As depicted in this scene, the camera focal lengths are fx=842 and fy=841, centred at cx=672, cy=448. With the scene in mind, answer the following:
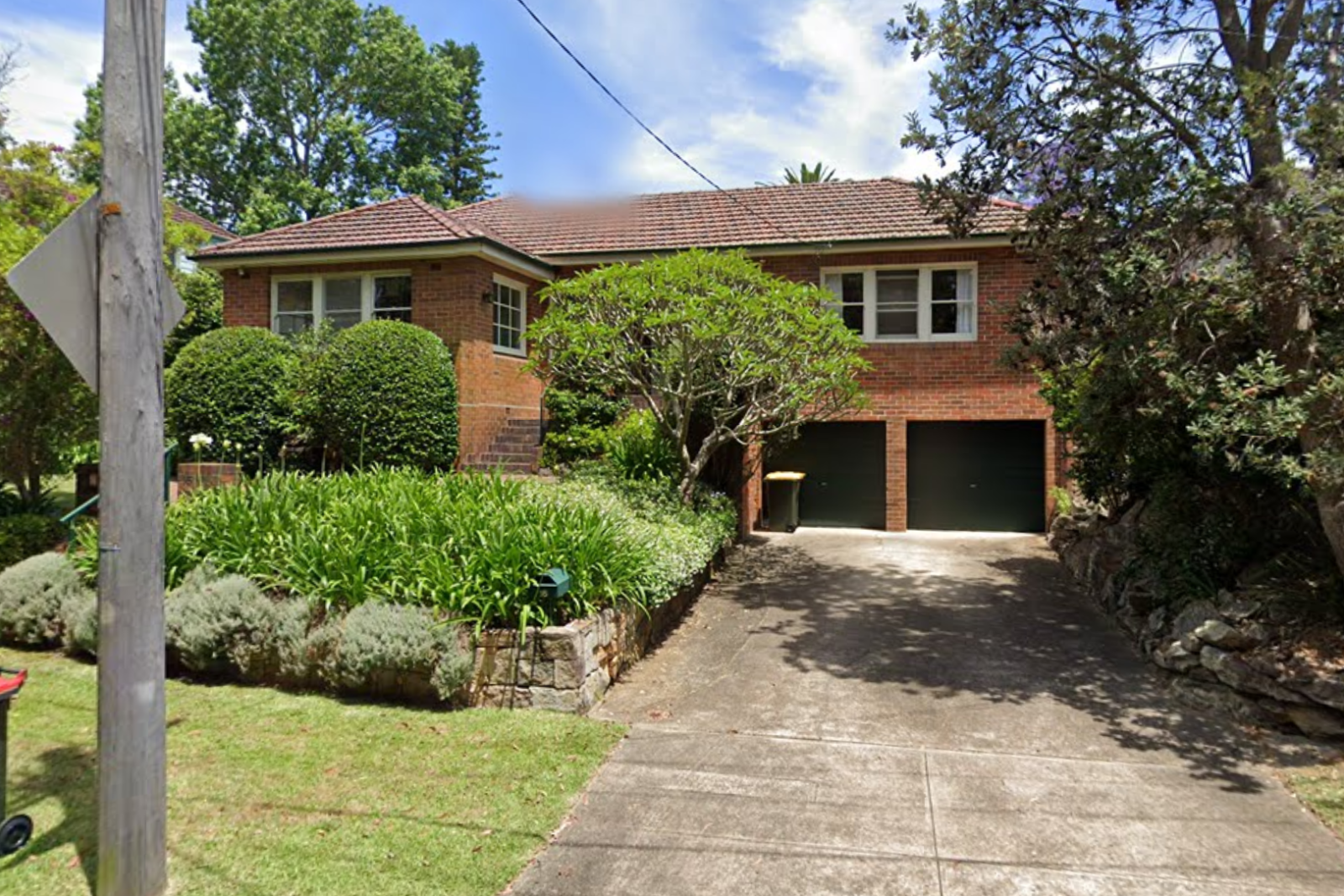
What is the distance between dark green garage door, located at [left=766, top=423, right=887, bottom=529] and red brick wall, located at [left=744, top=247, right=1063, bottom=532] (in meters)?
0.30

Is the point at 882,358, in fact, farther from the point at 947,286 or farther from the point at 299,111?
the point at 299,111

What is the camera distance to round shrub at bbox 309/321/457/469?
1217 centimetres

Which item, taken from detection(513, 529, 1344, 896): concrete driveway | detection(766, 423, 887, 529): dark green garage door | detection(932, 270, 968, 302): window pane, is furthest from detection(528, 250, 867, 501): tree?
detection(932, 270, 968, 302): window pane

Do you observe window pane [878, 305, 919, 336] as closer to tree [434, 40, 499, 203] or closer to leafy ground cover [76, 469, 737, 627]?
leafy ground cover [76, 469, 737, 627]

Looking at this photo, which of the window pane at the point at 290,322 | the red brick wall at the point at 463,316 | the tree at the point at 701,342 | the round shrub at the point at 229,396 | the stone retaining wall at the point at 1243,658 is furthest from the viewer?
the window pane at the point at 290,322

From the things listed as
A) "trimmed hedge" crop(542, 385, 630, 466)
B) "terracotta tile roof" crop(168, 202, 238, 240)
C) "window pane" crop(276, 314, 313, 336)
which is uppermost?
"terracotta tile roof" crop(168, 202, 238, 240)

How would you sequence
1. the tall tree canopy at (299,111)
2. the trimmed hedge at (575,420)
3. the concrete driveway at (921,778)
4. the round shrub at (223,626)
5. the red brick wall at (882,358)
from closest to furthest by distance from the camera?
the concrete driveway at (921,778) < the round shrub at (223,626) < the trimmed hedge at (575,420) < the red brick wall at (882,358) < the tall tree canopy at (299,111)

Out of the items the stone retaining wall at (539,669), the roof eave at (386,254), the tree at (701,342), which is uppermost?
the roof eave at (386,254)

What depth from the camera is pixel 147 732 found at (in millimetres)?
3453

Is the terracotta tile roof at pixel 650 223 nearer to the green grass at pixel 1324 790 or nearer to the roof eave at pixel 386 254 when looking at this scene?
the roof eave at pixel 386 254

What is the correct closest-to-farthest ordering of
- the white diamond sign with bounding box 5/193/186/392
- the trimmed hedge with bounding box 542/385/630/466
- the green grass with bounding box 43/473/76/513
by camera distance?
1. the white diamond sign with bounding box 5/193/186/392
2. the green grass with bounding box 43/473/76/513
3. the trimmed hedge with bounding box 542/385/630/466

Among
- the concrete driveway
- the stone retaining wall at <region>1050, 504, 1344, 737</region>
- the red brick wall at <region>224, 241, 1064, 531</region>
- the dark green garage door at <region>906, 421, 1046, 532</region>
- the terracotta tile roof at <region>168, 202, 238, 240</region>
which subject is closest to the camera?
the concrete driveway

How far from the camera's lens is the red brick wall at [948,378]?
572 inches

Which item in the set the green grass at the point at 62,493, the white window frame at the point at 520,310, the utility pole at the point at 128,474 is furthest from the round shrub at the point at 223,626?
the white window frame at the point at 520,310
